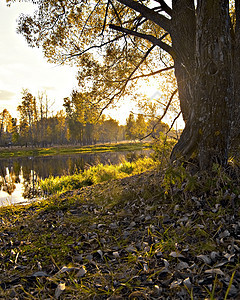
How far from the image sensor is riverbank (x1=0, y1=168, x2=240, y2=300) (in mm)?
2025

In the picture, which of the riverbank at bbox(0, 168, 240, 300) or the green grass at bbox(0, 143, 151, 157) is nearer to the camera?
the riverbank at bbox(0, 168, 240, 300)

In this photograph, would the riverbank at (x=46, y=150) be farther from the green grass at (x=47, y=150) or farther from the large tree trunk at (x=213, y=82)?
the large tree trunk at (x=213, y=82)

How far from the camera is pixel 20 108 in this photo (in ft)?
155

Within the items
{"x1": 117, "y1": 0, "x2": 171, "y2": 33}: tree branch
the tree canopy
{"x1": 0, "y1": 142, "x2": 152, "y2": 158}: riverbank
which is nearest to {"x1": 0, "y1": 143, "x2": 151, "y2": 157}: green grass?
{"x1": 0, "y1": 142, "x2": 152, "y2": 158}: riverbank

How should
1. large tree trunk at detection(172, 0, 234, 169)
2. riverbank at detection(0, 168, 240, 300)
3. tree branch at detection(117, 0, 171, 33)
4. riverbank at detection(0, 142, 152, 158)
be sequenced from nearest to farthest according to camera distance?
riverbank at detection(0, 168, 240, 300)
large tree trunk at detection(172, 0, 234, 169)
tree branch at detection(117, 0, 171, 33)
riverbank at detection(0, 142, 152, 158)

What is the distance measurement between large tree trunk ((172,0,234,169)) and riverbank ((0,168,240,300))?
22.2 inches

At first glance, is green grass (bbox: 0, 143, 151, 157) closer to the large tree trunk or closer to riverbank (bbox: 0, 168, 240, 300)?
riverbank (bbox: 0, 168, 240, 300)

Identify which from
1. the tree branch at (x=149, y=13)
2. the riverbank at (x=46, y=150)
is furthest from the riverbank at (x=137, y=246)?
the riverbank at (x=46, y=150)

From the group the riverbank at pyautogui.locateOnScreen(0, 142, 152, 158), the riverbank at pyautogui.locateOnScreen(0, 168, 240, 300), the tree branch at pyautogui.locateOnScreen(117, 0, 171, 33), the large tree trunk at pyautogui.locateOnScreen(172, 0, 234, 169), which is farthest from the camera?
the riverbank at pyautogui.locateOnScreen(0, 142, 152, 158)

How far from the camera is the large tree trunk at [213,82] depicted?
3.58 metres

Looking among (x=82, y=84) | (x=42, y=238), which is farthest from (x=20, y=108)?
(x=42, y=238)

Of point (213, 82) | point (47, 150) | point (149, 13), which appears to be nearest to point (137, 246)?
point (213, 82)

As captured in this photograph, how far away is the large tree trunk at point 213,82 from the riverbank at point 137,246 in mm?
565

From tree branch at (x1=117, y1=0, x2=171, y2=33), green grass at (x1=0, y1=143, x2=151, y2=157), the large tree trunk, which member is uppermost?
tree branch at (x1=117, y1=0, x2=171, y2=33)
